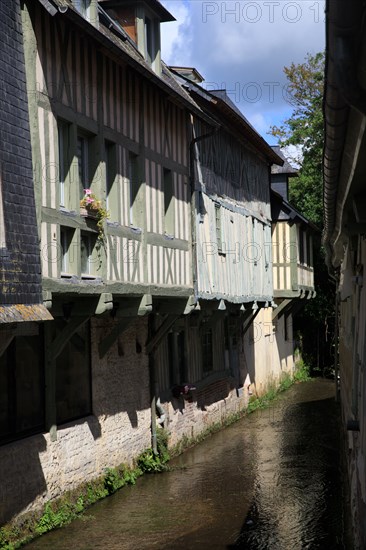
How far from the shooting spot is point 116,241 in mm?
10992

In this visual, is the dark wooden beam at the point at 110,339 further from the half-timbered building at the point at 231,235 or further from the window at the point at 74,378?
the half-timbered building at the point at 231,235

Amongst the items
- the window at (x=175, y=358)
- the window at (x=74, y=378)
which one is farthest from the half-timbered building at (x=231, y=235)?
the window at (x=74, y=378)

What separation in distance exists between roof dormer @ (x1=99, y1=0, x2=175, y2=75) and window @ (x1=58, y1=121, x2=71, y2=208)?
3.83 m

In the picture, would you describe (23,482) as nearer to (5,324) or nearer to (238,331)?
(5,324)

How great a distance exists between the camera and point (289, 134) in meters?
32.0

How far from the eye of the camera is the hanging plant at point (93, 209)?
9.98 m

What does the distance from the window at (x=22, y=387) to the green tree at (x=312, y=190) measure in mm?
19065

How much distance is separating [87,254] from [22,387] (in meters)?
1.84

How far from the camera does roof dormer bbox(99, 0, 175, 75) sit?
13062mm

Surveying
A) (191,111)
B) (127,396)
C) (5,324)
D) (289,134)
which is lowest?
(127,396)

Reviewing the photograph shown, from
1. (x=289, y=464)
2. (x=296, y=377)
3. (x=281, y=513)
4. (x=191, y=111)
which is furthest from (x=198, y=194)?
(x=296, y=377)

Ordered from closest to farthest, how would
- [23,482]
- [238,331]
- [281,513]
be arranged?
1. [23,482]
2. [281,513]
3. [238,331]

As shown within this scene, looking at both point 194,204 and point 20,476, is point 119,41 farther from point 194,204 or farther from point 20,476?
→ point 20,476

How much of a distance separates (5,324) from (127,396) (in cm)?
536
